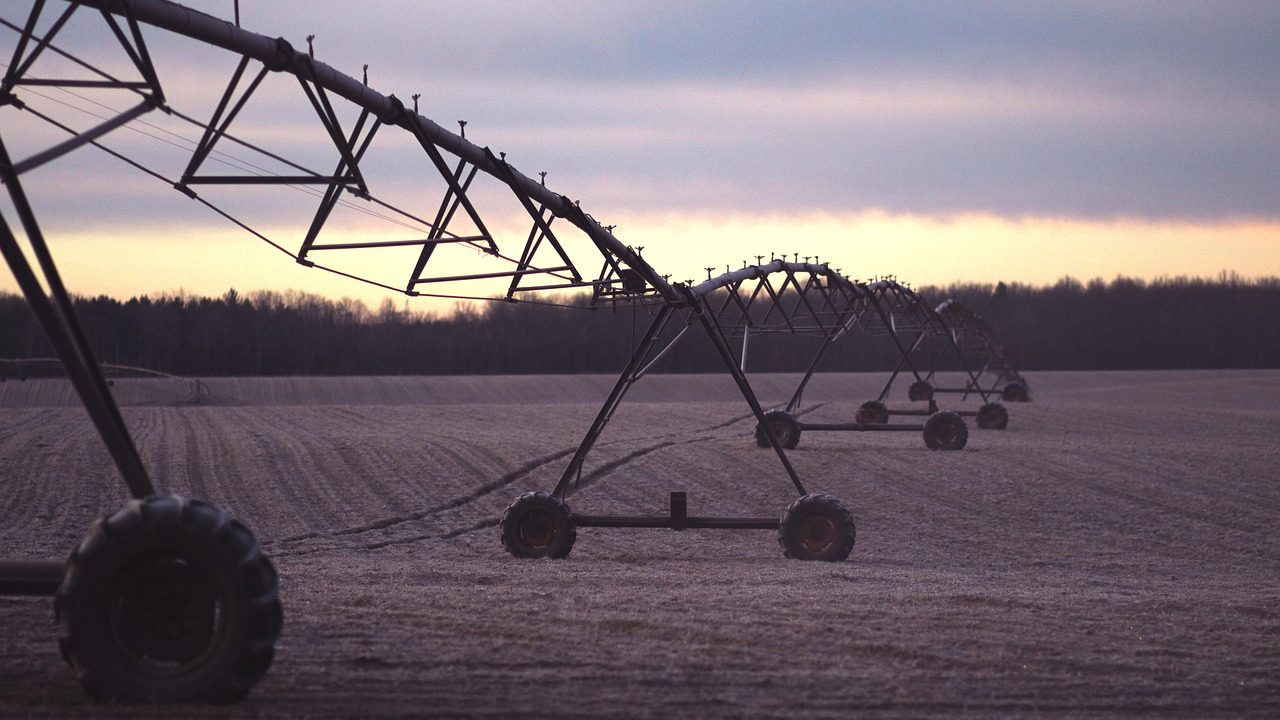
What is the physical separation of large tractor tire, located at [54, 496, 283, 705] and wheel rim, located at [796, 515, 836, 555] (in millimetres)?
9109

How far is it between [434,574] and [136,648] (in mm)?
5659

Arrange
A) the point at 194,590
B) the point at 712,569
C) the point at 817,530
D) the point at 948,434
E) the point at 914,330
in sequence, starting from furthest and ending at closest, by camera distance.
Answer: the point at 914,330 < the point at 948,434 < the point at 817,530 < the point at 712,569 < the point at 194,590

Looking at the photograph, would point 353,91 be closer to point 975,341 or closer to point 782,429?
point 782,429

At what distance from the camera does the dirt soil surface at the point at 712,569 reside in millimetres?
6797

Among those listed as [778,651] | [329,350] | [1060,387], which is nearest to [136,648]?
[778,651]

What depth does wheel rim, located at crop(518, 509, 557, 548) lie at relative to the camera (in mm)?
14570

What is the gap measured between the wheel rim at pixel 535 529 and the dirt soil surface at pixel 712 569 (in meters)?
0.49

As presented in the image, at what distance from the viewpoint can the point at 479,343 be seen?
87.6m

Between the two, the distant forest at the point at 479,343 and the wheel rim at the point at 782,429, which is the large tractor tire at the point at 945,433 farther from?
the distant forest at the point at 479,343

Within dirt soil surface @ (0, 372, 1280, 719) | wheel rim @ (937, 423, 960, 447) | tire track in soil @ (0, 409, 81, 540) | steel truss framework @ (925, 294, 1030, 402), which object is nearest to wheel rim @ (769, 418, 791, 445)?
dirt soil surface @ (0, 372, 1280, 719)

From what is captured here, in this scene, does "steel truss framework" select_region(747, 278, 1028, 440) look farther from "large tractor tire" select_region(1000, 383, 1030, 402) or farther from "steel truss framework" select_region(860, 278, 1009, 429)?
"large tractor tire" select_region(1000, 383, 1030, 402)

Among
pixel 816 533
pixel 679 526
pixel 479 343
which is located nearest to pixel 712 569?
pixel 679 526

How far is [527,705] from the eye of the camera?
6.32 m

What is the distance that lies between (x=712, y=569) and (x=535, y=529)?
2.18 meters
